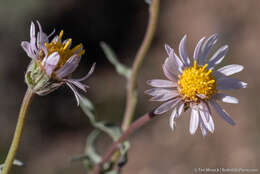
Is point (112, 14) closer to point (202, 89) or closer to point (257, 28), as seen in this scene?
point (257, 28)

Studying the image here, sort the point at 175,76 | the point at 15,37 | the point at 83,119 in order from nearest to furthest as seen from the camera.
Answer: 1. the point at 175,76
2. the point at 15,37
3. the point at 83,119

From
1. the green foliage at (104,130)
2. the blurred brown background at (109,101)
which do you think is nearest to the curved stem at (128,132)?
the green foliage at (104,130)

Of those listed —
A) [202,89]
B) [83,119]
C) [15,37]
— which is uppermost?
[15,37]

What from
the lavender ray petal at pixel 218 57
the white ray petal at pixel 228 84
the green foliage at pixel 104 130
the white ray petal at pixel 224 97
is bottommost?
the green foliage at pixel 104 130

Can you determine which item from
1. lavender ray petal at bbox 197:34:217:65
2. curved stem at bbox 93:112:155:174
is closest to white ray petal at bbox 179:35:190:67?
lavender ray petal at bbox 197:34:217:65

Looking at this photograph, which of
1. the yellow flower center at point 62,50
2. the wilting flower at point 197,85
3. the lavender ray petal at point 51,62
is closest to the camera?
the lavender ray petal at point 51,62

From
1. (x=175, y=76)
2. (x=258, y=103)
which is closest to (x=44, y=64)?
(x=175, y=76)

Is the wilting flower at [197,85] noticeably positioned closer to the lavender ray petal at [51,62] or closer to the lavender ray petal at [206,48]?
the lavender ray petal at [206,48]
